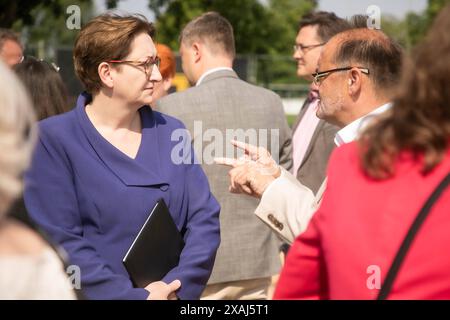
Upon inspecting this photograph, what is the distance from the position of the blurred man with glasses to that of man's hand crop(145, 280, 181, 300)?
540 mm

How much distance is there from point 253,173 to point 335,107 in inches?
25.4

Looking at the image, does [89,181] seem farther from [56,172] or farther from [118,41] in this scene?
[118,41]

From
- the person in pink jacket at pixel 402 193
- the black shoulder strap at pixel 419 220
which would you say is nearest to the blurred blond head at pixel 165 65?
the person in pink jacket at pixel 402 193

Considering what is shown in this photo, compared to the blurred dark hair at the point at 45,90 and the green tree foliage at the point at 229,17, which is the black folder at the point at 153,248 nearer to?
the blurred dark hair at the point at 45,90

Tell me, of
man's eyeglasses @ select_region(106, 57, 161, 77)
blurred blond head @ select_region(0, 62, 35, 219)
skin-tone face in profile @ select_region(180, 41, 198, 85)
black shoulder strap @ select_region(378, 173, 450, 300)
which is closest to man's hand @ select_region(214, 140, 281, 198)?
man's eyeglasses @ select_region(106, 57, 161, 77)

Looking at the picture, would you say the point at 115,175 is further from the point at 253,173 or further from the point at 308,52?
the point at 308,52

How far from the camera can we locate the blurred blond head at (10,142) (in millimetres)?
1688

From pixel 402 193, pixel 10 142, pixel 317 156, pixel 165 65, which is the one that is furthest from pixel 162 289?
pixel 165 65

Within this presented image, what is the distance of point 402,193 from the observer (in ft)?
6.68

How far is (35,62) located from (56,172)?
1332 millimetres

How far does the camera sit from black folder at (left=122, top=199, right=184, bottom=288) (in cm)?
362

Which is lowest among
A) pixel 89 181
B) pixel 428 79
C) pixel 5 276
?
pixel 89 181
